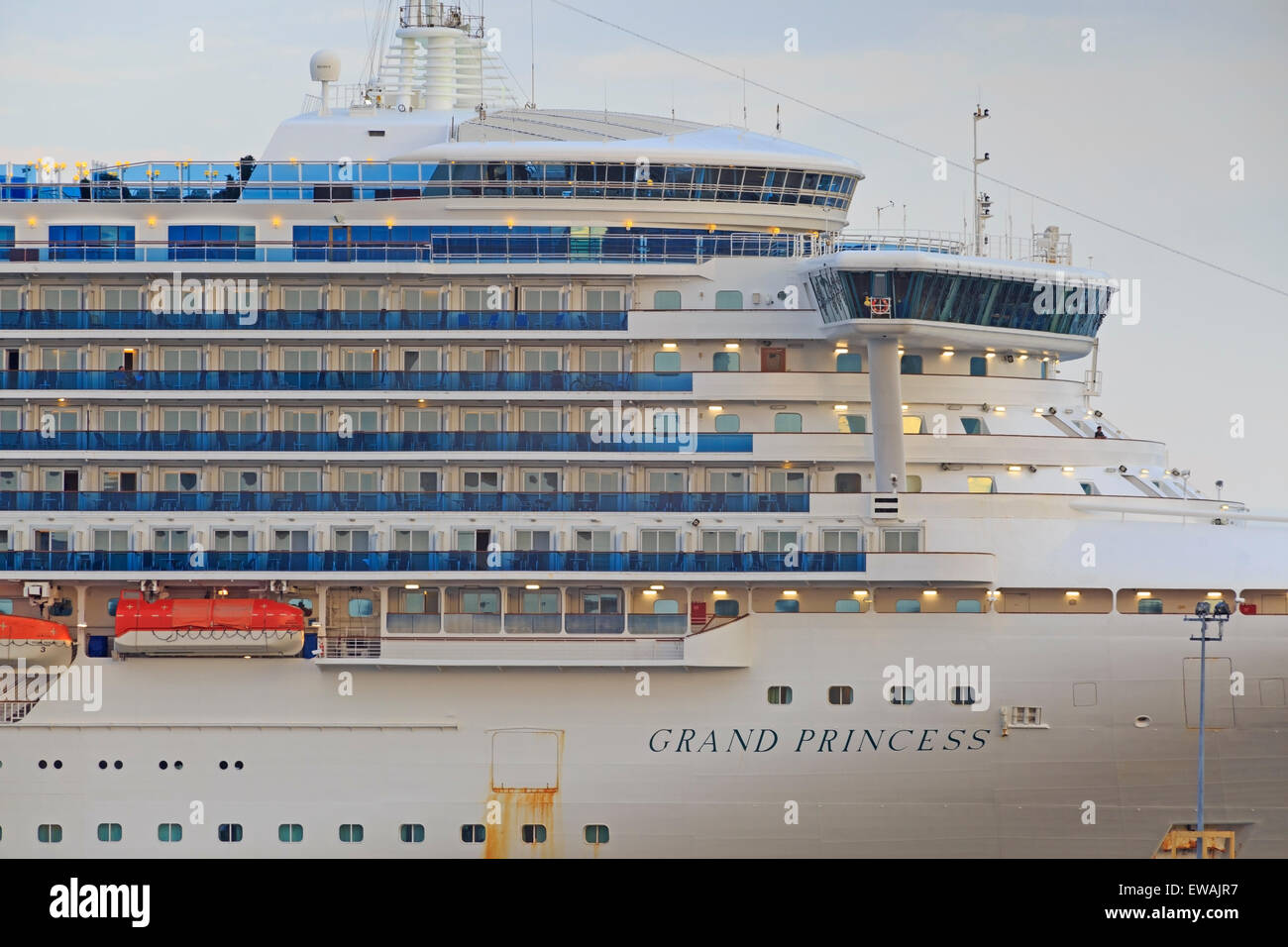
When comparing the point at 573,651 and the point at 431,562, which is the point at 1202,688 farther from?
the point at 431,562

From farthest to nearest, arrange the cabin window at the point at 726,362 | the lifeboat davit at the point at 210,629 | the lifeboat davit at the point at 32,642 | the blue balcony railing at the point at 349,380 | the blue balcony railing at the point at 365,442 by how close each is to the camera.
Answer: the cabin window at the point at 726,362, the blue balcony railing at the point at 349,380, the blue balcony railing at the point at 365,442, the lifeboat davit at the point at 32,642, the lifeboat davit at the point at 210,629

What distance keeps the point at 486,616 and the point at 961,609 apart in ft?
31.6

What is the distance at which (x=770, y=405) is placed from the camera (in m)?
53.5

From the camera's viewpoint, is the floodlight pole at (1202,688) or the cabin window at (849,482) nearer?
the floodlight pole at (1202,688)

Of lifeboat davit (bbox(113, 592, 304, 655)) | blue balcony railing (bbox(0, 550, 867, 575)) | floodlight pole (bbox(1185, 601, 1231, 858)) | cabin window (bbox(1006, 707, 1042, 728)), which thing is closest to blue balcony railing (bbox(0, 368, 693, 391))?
blue balcony railing (bbox(0, 550, 867, 575))

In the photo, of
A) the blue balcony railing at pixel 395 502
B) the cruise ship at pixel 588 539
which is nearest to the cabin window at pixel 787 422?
the cruise ship at pixel 588 539

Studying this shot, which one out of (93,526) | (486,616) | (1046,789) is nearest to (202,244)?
(93,526)

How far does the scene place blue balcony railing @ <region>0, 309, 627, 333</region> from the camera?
5359 centimetres

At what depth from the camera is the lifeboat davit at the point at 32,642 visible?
52.3 m

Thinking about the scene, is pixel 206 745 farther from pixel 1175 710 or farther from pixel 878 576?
pixel 1175 710

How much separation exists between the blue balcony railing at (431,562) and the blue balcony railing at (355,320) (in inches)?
190

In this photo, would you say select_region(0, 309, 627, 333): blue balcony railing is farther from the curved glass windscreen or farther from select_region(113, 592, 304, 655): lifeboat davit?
select_region(113, 592, 304, 655): lifeboat davit

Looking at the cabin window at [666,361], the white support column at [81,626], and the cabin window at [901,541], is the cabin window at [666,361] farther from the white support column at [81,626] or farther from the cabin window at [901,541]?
the white support column at [81,626]

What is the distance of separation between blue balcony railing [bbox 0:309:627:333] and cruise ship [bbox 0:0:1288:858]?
0.07m
